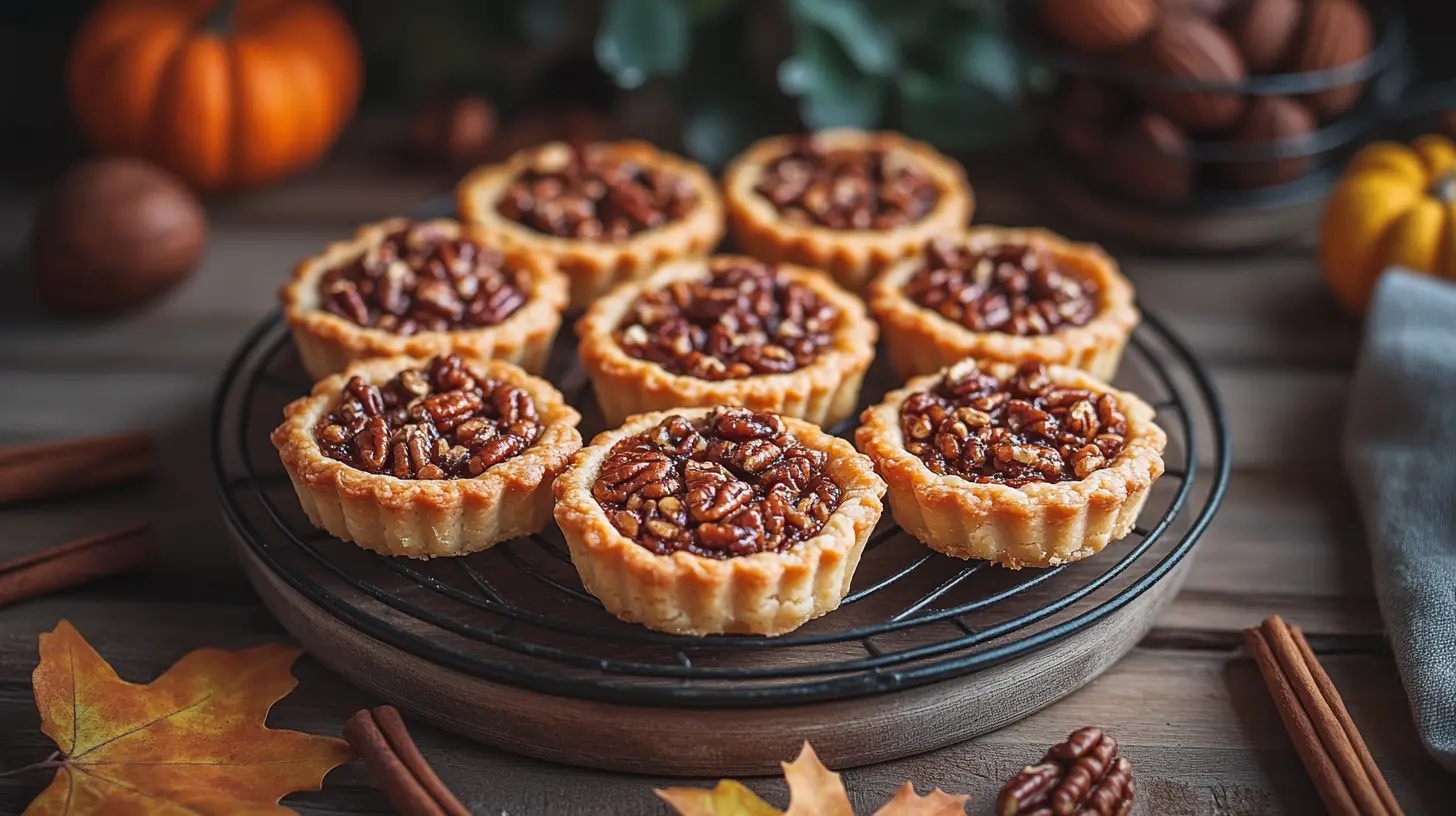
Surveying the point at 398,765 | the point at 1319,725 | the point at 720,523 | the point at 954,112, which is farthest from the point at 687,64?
the point at 1319,725

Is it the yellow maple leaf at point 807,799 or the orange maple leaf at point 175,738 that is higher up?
the yellow maple leaf at point 807,799

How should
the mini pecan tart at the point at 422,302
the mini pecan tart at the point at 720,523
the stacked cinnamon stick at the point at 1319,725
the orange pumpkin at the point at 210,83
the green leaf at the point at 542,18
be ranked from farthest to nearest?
the green leaf at the point at 542,18 → the orange pumpkin at the point at 210,83 → the mini pecan tart at the point at 422,302 → the mini pecan tart at the point at 720,523 → the stacked cinnamon stick at the point at 1319,725

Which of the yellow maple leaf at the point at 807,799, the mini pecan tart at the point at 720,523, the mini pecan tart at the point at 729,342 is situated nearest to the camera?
the yellow maple leaf at the point at 807,799

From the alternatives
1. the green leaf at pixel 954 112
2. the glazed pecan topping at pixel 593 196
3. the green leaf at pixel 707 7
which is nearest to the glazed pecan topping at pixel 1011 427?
the glazed pecan topping at pixel 593 196

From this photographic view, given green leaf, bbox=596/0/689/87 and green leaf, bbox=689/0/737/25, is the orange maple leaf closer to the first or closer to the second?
green leaf, bbox=596/0/689/87

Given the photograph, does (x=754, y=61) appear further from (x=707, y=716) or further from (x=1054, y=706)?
(x=707, y=716)

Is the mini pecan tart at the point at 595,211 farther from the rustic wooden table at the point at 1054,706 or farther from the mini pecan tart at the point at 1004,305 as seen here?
the rustic wooden table at the point at 1054,706
